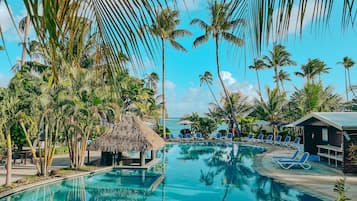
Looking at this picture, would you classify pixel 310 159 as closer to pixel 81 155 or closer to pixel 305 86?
pixel 81 155

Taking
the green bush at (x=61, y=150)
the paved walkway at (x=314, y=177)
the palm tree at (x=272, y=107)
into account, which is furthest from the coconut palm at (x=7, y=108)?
the palm tree at (x=272, y=107)

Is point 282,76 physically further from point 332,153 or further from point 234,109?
point 332,153

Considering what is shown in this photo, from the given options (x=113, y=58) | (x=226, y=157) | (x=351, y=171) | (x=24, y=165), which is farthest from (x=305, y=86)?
→ (x=113, y=58)

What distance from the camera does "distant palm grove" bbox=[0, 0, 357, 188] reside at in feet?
2.98

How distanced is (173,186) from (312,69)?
98.0ft

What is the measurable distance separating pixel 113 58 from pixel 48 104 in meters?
10.7

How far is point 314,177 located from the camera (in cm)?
1162

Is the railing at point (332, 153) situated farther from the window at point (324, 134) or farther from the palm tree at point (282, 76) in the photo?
the palm tree at point (282, 76)

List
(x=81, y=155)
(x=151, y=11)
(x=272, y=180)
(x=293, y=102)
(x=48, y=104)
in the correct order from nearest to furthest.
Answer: (x=151, y=11), (x=48, y=104), (x=272, y=180), (x=81, y=155), (x=293, y=102)

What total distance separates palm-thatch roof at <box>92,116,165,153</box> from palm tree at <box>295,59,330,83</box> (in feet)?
84.8

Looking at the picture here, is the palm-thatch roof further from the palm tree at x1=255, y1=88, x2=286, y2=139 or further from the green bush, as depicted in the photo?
the palm tree at x1=255, y1=88, x2=286, y2=139

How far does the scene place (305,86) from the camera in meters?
26.7

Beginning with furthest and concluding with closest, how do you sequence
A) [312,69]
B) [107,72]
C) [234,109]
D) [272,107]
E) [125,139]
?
[312,69] → [234,109] → [272,107] → [125,139] → [107,72]

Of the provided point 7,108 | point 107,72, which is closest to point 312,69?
point 7,108
